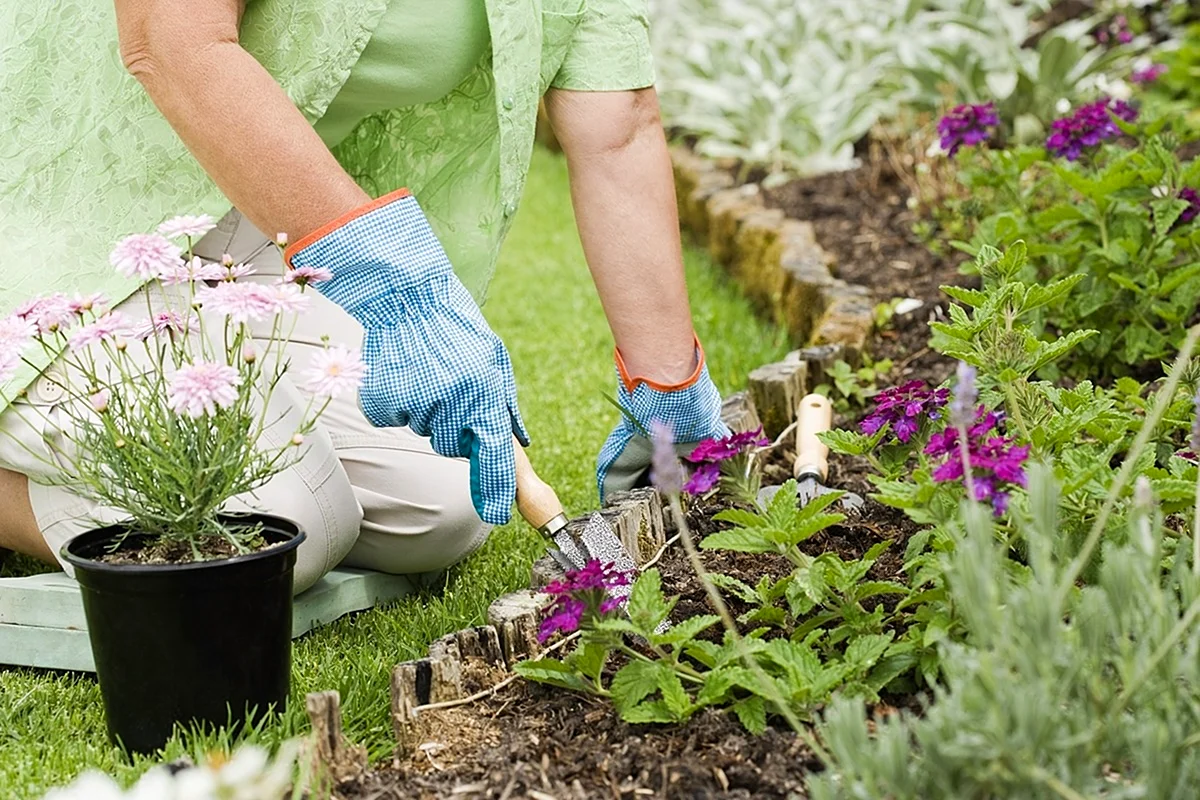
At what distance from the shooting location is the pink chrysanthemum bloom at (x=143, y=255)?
1524 millimetres

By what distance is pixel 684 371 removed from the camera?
223cm

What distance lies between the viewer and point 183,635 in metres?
1.53

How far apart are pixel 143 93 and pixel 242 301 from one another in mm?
770

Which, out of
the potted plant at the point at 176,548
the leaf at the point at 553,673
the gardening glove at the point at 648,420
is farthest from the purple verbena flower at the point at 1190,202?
the potted plant at the point at 176,548

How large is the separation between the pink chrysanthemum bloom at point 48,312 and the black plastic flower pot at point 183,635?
233mm

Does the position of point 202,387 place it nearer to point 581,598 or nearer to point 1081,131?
point 581,598

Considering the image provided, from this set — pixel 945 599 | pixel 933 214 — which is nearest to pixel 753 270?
pixel 933 214

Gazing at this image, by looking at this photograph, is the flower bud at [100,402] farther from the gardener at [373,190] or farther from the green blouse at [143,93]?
the green blouse at [143,93]

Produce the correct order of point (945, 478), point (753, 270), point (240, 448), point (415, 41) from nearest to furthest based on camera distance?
1. point (945, 478)
2. point (240, 448)
3. point (415, 41)
4. point (753, 270)

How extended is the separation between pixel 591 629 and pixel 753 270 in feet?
9.27

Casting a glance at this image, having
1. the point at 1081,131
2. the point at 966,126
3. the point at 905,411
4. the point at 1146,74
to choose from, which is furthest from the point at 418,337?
the point at 1146,74

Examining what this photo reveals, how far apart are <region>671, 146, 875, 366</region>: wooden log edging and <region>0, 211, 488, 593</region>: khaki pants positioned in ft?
3.50

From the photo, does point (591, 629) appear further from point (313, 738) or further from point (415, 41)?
point (415, 41)

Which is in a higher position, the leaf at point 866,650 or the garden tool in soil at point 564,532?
the leaf at point 866,650
